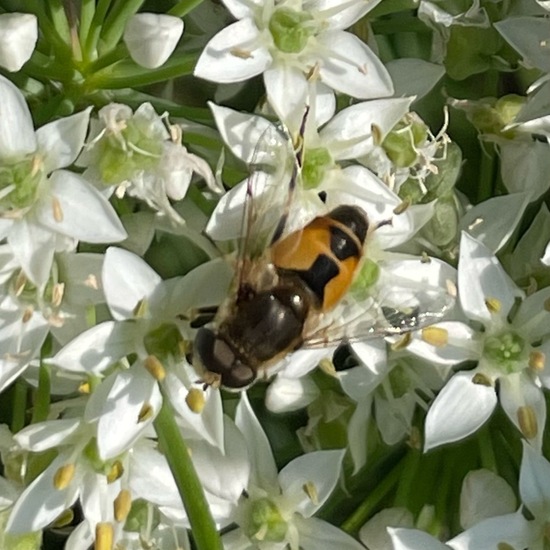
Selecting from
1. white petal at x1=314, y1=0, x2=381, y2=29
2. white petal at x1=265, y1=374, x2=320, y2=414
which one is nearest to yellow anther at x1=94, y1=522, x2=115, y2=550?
white petal at x1=265, y1=374, x2=320, y2=414

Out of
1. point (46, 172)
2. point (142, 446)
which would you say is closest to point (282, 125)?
point (46, 172)

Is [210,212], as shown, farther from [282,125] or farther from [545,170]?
[545,170]

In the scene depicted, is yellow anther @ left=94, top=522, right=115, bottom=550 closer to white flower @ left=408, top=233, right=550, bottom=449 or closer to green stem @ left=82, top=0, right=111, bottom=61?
white flower @ left=408, top=233, right=550, bottom=449

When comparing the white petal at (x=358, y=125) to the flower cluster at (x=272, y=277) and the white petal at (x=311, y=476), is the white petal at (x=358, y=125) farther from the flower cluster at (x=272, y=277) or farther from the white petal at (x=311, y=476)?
the white petal at (x=311, y=476)

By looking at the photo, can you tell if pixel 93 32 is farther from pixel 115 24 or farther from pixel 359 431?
pixel 359 431

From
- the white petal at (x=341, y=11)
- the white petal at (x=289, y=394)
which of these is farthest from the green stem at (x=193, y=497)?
the white petal at (x=341, y=11)
